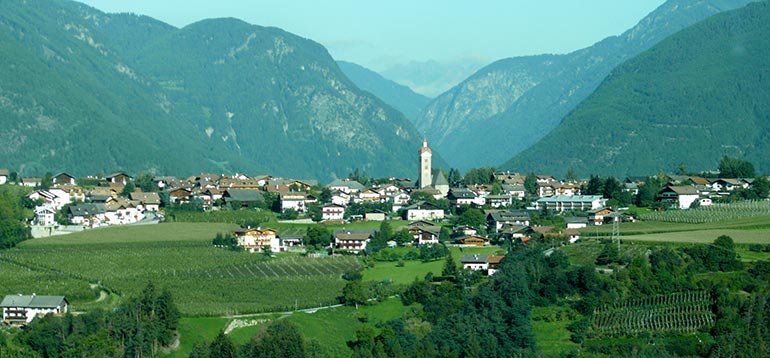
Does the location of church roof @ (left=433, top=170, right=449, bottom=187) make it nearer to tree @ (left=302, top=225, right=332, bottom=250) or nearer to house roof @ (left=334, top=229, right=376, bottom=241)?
house roof @ (left=334, top=229, right=376, bottom=241)

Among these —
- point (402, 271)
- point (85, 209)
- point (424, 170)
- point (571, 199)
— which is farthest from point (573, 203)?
point (85, 209)

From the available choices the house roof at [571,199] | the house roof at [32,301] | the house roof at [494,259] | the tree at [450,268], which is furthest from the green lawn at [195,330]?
the house roof at [571,199]

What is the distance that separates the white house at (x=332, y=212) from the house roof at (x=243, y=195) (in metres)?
6.50

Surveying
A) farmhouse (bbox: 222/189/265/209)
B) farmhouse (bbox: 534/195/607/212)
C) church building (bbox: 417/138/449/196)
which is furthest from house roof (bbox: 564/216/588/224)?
farmhouse (bbox: 222/189/265/209)

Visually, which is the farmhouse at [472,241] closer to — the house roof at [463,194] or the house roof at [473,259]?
the house roof at [473,259]

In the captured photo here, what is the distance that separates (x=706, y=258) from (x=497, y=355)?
43.6ft

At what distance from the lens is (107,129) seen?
144m

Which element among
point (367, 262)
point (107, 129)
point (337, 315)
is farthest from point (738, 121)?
point (337, 315)

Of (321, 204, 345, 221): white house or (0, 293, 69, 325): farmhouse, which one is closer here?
(0, 293, 69, 325): farmhouse

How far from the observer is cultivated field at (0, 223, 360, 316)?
56094mm

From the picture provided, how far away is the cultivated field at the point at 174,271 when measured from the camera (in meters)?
56.1

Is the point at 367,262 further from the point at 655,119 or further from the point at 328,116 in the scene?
the point at 328,116

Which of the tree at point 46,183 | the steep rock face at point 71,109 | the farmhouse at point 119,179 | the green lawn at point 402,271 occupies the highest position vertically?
the steep rock face at point 71,109

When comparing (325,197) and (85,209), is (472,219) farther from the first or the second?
(85,209)
